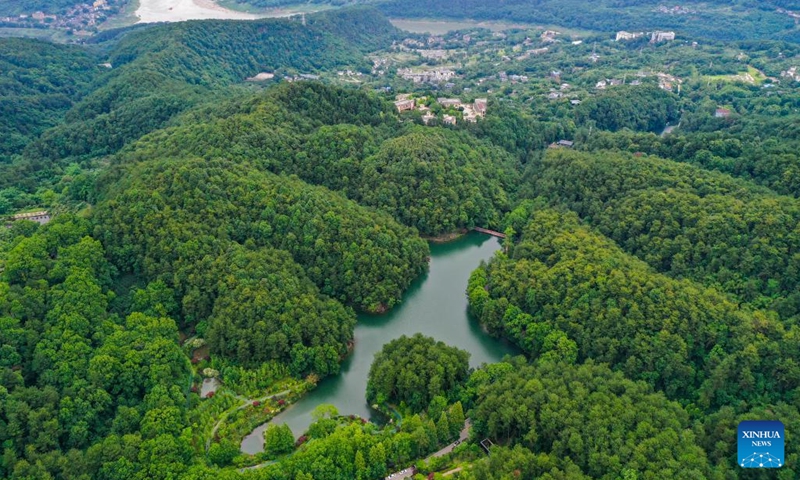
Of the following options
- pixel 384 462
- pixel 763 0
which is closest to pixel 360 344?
pixel 384 462

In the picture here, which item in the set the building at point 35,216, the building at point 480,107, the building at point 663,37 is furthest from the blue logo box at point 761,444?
the building at point 663,37

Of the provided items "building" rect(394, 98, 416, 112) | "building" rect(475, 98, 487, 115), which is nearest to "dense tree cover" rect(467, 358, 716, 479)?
"building" rect(394, 98, 416, 112)

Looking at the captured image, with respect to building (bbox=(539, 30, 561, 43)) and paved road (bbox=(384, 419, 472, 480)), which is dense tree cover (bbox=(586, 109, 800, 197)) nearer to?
paved road (bbox=(384, 419, 472, 480))

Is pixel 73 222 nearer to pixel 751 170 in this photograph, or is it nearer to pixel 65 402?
pixel 65 402

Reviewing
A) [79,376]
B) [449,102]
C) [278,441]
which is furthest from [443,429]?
[449,102]

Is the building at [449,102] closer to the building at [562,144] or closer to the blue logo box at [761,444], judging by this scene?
the building at [562,144]
